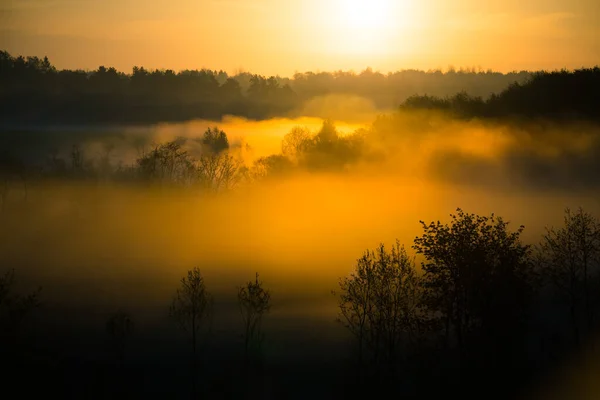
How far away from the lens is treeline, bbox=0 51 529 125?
121000 millimetres

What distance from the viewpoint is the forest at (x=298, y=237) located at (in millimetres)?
42156

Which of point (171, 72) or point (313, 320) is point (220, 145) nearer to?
point (171, 72)

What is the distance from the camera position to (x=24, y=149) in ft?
383

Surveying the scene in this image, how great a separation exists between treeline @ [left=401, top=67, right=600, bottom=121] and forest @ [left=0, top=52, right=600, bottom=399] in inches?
10.7

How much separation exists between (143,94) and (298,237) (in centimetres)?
3637

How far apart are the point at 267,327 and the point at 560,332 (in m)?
23.7

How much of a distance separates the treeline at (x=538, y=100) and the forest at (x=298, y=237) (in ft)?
0.89

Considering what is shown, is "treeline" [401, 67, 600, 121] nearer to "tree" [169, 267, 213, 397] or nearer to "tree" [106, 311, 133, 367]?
"tree" [169, 267, 213, 397]

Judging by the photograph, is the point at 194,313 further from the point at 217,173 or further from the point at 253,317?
the point at 217,173

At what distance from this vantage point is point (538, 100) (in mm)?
95375

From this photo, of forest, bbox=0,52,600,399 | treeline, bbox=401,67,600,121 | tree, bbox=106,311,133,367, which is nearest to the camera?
forest, bbox=0,52,600,399

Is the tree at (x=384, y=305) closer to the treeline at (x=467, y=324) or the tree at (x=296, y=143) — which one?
the treeline at (x=467, y=324)

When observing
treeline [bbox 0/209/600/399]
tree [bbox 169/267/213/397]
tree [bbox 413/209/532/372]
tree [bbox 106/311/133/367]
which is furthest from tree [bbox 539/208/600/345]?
tree [bbox 106/311/133/367]

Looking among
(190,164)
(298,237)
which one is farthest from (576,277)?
(190,164)
